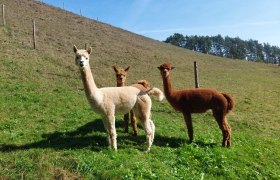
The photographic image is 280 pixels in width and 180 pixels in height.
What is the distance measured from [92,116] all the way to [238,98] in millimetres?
12658

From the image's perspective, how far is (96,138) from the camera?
10.4 metres

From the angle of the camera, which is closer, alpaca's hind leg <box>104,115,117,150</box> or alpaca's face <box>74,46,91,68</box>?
alpaca's face <box>74,46,91,68</box>

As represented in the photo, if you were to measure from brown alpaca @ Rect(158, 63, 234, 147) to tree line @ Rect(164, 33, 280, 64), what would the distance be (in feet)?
440

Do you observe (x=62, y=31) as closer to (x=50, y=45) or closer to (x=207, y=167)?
(x=50, y=45)

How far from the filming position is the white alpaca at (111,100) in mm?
8820

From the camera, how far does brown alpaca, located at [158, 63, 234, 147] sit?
36.0 ft

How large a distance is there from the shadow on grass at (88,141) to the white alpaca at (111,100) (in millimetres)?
644

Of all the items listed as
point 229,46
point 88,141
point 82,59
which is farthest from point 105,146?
point 229,46

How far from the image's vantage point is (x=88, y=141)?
9992mm

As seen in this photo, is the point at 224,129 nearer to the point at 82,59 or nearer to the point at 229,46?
the point at 82,59

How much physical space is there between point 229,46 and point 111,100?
15177 cm

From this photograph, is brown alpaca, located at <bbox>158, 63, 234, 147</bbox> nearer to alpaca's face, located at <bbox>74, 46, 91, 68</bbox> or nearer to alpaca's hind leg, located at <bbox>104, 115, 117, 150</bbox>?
alpaca's hind leg, located at <bbox>104, 115, 117, 150</bbox>

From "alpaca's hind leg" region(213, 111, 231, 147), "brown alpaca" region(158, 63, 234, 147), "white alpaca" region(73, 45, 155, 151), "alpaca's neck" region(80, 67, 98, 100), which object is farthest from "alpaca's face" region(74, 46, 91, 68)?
"alpaca's hind leg" region(213, 111, 231, 147)

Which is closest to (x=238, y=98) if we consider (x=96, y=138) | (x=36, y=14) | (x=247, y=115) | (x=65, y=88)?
(x=247, y=115)
